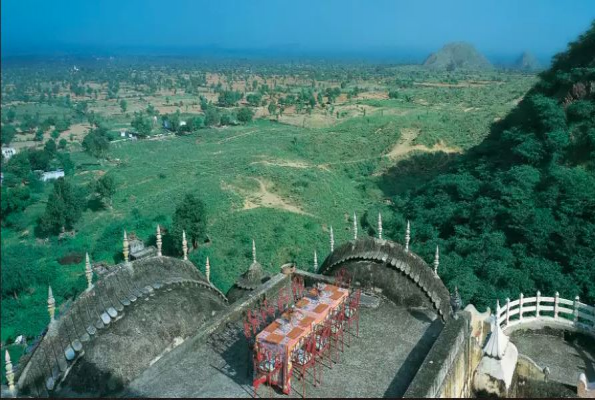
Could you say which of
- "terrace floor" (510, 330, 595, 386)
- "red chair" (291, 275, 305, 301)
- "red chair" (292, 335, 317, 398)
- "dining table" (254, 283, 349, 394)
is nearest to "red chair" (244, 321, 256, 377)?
"dining table" (254, 283, 349, 394)

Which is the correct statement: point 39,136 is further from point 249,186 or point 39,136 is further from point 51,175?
point 249,186

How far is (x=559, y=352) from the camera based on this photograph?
45.9ft

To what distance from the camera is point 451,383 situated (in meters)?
8.09

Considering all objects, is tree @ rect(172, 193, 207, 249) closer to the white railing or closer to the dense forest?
the dense forest

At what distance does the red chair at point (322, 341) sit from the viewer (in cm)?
825

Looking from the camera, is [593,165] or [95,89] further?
[95,89]

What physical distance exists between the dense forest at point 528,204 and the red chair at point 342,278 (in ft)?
35.2

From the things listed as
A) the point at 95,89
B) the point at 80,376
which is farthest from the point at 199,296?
the point at 95,89

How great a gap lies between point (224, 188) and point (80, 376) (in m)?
34.5

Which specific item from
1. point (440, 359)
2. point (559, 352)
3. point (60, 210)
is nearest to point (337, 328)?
point (440, 359)

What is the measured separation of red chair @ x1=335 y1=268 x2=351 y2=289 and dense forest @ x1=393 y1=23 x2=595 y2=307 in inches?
422

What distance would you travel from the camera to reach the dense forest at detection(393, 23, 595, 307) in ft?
70.7

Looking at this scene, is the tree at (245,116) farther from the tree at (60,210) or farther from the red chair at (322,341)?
the red chair at (322,341)

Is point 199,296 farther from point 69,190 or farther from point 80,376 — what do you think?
point 69,190
